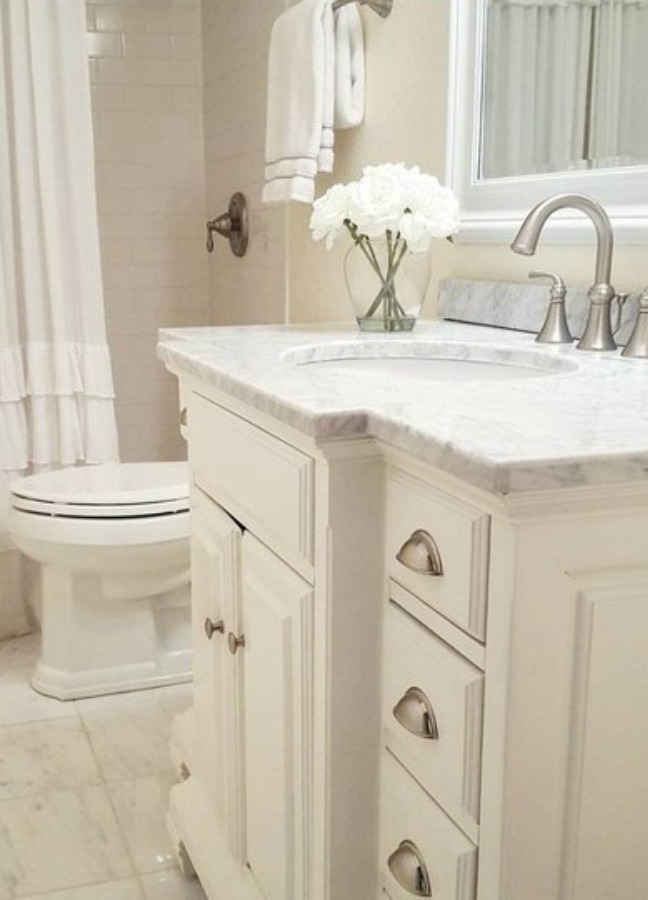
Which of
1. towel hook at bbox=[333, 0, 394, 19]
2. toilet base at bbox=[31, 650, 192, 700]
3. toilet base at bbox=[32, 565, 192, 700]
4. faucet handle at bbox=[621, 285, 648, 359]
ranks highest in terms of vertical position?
towel hook at bbox=[333, 0, 394, 19]

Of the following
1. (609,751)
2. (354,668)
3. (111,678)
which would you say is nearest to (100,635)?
(111,678)

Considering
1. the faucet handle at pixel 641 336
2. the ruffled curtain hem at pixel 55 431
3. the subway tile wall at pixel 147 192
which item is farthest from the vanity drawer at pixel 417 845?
the subway tile wall at pixel 147 192

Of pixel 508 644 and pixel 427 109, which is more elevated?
pixel 427 109

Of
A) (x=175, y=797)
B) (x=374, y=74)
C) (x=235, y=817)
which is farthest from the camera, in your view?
(x=374, y=74)

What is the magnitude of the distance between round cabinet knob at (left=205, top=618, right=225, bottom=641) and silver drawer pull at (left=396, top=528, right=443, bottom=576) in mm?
514

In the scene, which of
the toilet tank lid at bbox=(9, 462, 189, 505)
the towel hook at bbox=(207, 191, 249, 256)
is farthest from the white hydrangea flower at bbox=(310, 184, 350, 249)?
the towel hook at bbox=(207, 191, 249, 256)

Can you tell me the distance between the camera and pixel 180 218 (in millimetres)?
3342

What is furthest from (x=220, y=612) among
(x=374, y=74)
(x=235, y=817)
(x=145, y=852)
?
(x=374, y=74)

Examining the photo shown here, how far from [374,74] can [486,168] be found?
1.54 feet

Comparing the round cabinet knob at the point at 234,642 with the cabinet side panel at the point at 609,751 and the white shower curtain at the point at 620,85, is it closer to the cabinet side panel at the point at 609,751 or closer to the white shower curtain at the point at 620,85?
the cabinet side panel at the point at 609,751

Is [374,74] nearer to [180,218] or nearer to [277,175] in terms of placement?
[277,175]

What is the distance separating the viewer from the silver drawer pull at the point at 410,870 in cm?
93

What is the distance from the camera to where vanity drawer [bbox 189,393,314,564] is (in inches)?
40.8

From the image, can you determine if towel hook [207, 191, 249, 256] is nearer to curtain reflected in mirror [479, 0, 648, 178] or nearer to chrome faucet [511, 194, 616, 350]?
curtain reflected in mirror [479, 0, 648, 178]
